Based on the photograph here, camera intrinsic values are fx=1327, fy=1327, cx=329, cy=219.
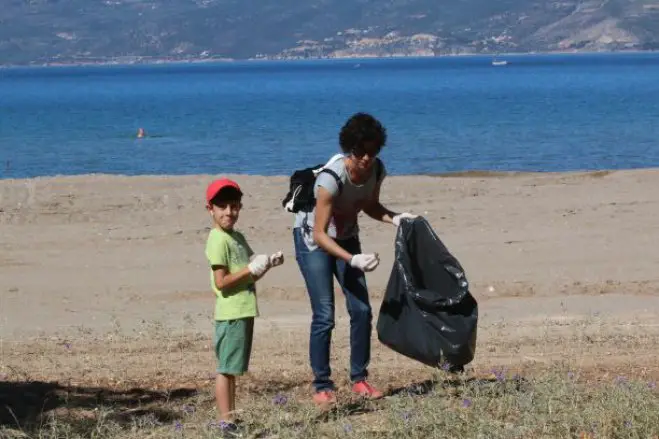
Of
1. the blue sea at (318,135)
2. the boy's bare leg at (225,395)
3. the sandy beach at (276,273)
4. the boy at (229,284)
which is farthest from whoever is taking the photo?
the blue sea at (318,135)

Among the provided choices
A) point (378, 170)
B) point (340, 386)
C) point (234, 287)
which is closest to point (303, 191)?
point (378, 170)

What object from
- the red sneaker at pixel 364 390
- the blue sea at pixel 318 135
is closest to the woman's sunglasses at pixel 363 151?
the red sneaker at pixel 364 390

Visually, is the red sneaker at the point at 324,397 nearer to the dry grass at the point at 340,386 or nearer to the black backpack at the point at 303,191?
the dry grass at the point at 340,386

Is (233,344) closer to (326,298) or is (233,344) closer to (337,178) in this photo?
(326,298)

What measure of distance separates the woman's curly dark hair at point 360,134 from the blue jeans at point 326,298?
21.9 inches

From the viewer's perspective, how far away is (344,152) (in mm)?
6605

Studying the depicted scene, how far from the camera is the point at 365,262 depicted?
6383mm

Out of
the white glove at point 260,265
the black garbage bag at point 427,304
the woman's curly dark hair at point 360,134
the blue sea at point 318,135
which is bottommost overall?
the blue sea at point 318,135

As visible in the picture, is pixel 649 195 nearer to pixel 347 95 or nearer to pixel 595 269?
pixel 595 269

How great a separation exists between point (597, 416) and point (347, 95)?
285 feet

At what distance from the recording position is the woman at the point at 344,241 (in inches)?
255

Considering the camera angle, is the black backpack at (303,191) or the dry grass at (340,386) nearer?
the dry grass at (340,386)

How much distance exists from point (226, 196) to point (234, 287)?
1.37 feet

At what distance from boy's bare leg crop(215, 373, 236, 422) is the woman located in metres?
0.76
